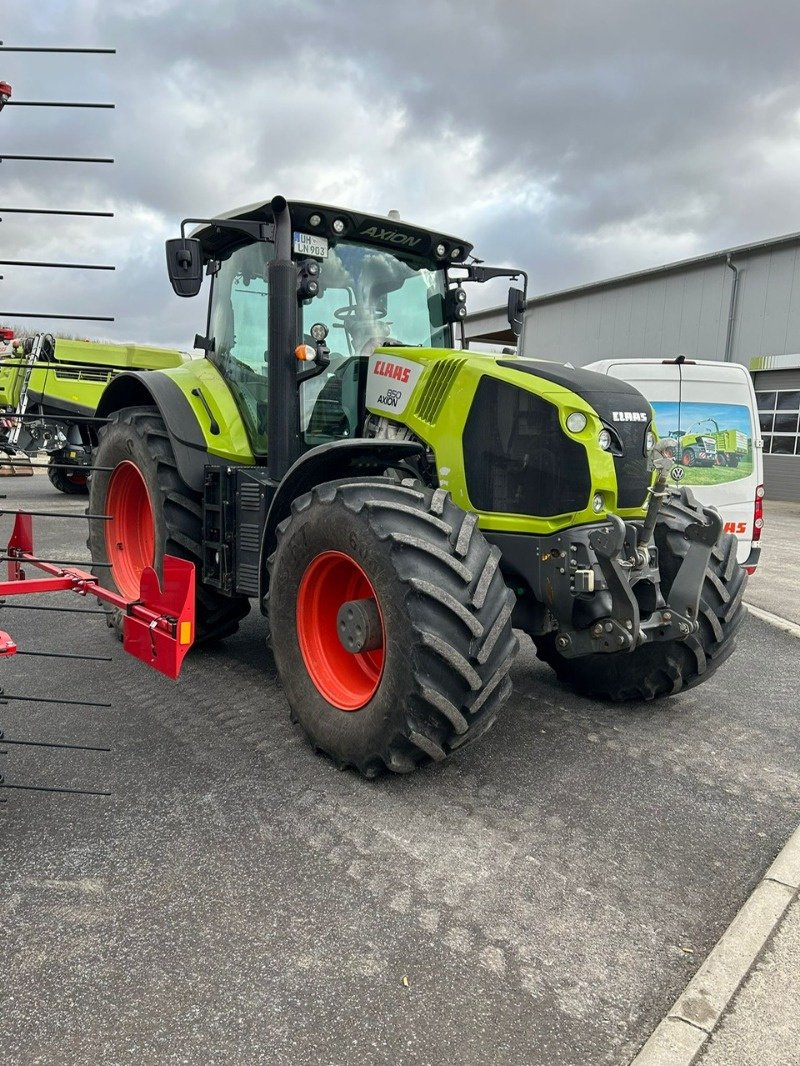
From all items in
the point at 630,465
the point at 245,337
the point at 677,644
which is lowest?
the point at 677,644

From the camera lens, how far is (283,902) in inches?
96.5

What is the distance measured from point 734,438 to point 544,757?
14.8 ft

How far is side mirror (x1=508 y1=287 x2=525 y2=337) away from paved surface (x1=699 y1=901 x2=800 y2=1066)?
359 cm

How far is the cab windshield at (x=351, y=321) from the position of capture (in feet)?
13.6

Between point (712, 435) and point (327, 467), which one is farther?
point (712, 435)

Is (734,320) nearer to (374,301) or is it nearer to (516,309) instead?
(516,309)

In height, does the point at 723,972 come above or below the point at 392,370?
below

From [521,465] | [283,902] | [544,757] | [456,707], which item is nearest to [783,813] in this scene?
[544,757]

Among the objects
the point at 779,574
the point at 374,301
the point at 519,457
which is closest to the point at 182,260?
the point at 374,301

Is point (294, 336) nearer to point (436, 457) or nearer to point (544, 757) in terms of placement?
point (436, 457)

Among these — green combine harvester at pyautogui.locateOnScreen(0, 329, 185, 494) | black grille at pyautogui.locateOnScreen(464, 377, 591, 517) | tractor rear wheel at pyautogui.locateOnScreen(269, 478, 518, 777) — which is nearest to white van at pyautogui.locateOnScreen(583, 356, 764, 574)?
black grille at pyautogui.locateOnScreen(464, 377, 591, 517)

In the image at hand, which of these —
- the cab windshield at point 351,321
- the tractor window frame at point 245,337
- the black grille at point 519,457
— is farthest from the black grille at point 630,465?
the tractor window frame at point 245,337

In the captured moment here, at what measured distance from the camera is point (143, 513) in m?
5.51

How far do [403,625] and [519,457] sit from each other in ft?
3.37
